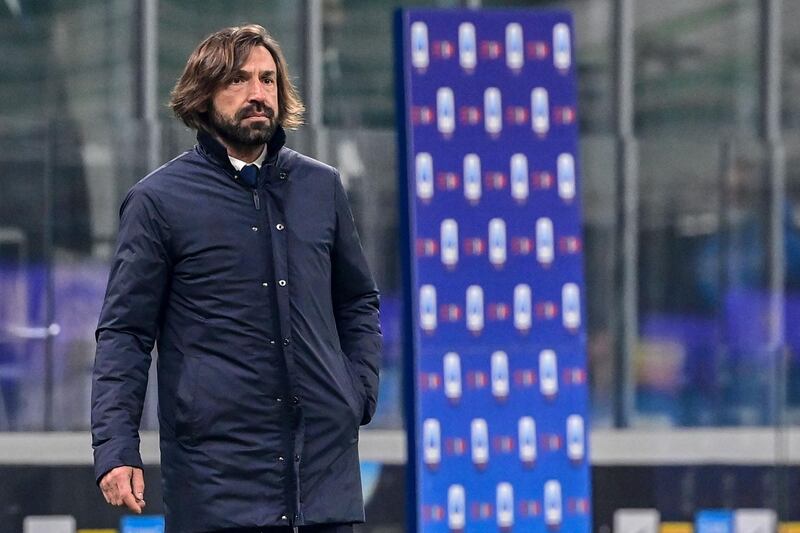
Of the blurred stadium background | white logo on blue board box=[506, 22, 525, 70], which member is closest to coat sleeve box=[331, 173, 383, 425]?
white logo on blue board box=[506, 22, 525, 70]

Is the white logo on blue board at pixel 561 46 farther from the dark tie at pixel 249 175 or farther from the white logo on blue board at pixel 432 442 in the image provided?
the dark tie at pixel 249 175

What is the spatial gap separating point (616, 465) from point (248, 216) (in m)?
5.29

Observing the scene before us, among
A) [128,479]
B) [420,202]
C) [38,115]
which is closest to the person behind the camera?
[128,479]

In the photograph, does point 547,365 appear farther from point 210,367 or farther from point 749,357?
point 210,367

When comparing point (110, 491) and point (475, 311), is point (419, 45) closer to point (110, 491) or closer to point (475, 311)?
point (475, 311)

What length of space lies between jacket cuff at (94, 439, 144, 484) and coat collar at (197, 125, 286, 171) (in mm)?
584

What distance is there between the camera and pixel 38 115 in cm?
806

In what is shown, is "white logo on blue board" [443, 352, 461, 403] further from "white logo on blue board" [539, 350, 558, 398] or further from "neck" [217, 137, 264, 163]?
"neck" [217, 137, 264, 163]

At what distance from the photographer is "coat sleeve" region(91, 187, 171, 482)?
3352mm

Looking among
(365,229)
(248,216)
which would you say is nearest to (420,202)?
(365,229)

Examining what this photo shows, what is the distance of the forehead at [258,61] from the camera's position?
343 cm

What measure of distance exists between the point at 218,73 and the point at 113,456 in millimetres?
776

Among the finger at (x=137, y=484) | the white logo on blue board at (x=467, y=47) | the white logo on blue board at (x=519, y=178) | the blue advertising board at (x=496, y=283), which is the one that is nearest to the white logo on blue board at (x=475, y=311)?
the blue advertising board at (x=496, y=283)

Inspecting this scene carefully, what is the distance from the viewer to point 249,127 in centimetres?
342
